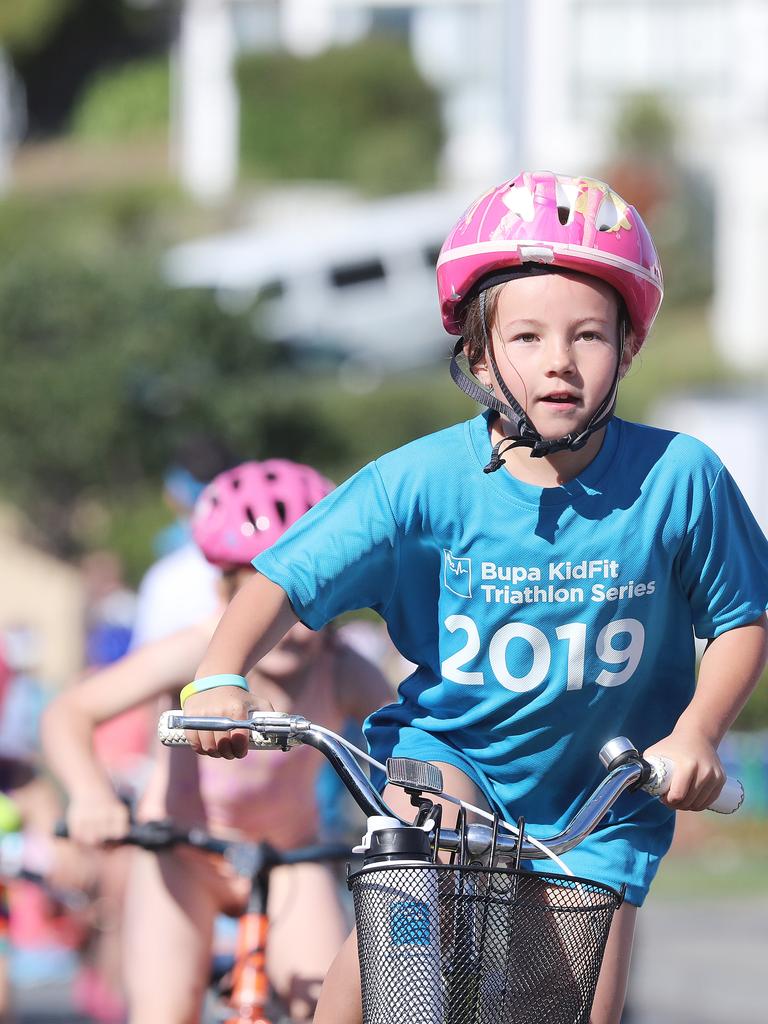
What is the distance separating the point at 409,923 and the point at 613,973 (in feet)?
2.75

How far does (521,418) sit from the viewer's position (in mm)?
3717

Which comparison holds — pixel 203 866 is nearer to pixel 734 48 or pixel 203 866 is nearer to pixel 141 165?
pixel 734 48

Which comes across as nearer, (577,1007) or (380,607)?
(577,1007)

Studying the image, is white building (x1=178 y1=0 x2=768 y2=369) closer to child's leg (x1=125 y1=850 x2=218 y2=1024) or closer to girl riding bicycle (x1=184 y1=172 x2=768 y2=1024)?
child's leg (x1=125 y1=850 x2=218 y2=1024)

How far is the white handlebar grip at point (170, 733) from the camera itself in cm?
344

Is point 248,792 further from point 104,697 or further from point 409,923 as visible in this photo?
point 409,923

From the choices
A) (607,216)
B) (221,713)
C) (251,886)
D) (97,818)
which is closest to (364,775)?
(221,713)

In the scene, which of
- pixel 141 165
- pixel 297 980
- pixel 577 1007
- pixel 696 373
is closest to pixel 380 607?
pixel 577 1007

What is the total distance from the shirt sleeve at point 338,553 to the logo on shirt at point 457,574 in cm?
10

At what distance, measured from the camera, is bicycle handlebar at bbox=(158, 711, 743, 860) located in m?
3.30

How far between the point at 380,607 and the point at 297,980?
71.8 inches

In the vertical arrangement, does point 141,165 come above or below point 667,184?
above

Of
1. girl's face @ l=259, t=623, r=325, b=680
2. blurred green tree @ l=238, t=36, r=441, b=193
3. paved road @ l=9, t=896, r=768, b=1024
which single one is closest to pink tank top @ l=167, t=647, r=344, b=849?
girl's face @ l=259, t=623, r=325, b=680

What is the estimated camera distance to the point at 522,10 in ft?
36.7
